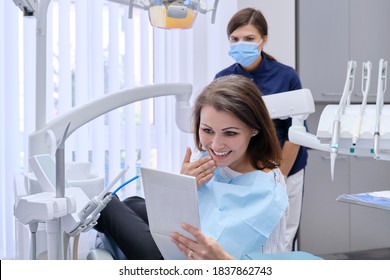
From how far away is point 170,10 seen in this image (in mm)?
1256

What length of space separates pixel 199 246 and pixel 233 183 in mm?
315

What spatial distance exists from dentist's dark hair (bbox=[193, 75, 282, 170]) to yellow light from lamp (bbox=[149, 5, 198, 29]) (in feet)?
0.65

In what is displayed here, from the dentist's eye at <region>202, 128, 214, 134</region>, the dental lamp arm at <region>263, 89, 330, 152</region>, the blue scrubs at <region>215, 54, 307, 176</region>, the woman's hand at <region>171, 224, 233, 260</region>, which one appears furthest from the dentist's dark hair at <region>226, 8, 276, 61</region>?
the woman's hand at <region>171, 224, 233, 260</region>

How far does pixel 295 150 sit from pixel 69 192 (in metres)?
1.29

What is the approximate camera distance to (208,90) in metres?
1.31

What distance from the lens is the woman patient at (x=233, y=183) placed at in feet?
3.73

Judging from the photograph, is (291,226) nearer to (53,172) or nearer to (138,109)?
(138,109)

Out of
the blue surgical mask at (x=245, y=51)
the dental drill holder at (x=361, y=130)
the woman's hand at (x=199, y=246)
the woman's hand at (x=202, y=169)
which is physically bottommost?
the woman's hand at (x=199, y=246)

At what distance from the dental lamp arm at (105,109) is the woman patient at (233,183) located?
0.34 ft

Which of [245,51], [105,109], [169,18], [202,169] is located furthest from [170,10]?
[245,51]

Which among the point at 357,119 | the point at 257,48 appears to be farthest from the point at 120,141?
the point at 357,119

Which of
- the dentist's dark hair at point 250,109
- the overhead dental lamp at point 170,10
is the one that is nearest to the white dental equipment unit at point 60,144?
the overhead dental lamp at point 170,10

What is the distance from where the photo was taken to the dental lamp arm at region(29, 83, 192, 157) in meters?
1.17

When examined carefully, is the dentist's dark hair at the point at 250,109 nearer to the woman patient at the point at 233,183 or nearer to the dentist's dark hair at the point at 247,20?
the woman patient at the point at 233,183
